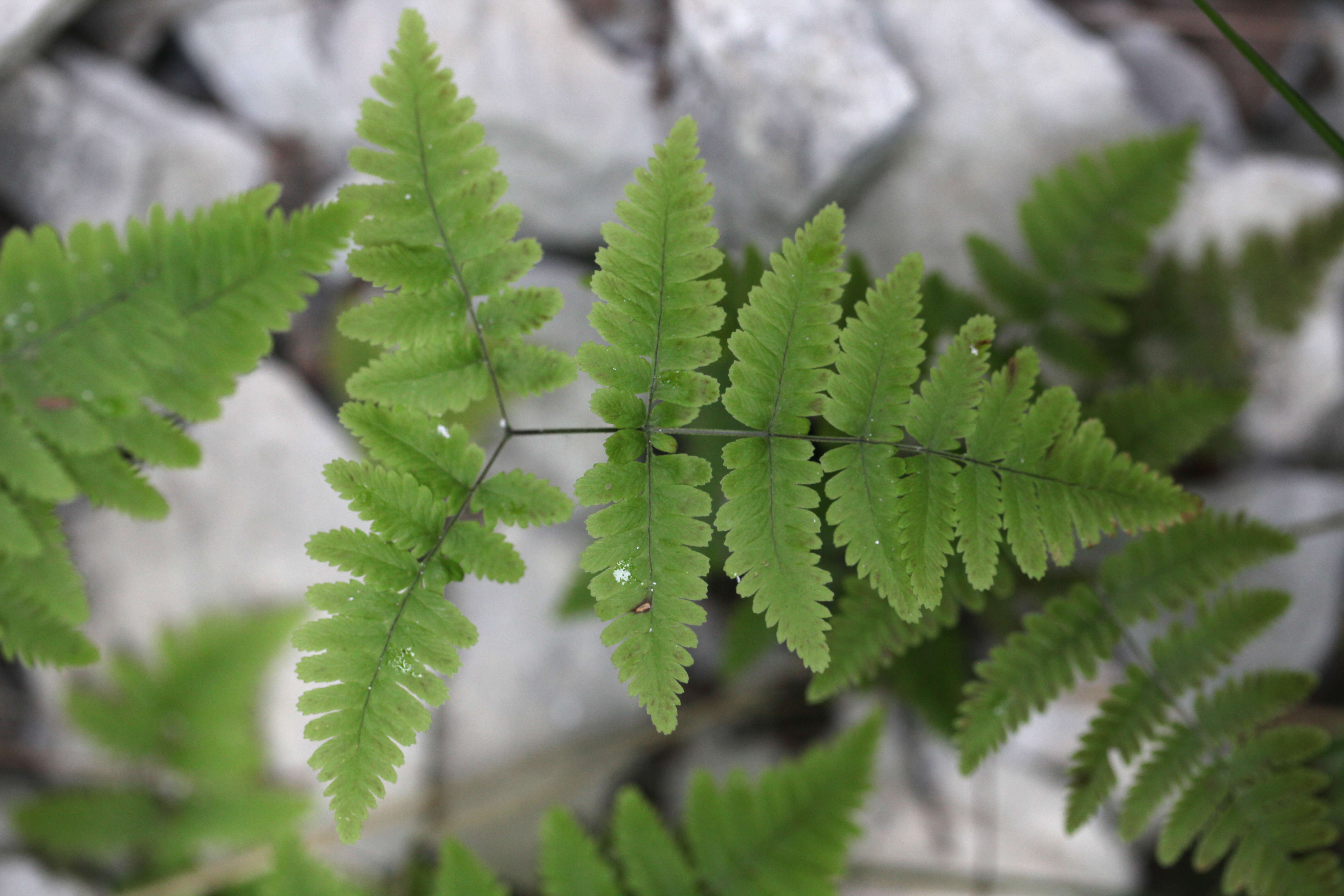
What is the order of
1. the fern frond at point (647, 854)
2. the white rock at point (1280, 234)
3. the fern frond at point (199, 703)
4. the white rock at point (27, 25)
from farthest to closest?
the fern frond at point (199, 703)
the white rock at point (1280, 234)
the white rock at point (27, 25)
the fern frond at point (647, 854)

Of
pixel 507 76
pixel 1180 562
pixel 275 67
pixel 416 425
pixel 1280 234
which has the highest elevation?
pixel 275 67

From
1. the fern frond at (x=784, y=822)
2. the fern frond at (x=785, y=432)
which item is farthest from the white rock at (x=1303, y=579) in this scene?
the fern frond at (x=785, y=432)

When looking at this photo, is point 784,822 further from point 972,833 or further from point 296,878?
point 296,878

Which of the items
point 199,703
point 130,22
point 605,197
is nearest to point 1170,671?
point 605,197

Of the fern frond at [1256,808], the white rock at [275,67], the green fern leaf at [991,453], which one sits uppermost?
the white rock at [275,67]

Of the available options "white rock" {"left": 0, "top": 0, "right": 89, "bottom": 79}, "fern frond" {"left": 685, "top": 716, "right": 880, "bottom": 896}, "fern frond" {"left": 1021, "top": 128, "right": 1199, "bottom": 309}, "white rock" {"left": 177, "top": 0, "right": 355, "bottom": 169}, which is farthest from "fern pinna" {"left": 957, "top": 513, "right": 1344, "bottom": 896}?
"white rock" {"left": 0, "top": 0, "right": 89, "bottom": 79}

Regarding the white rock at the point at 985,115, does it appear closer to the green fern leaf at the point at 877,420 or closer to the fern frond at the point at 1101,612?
the fern frond at the point at 1101,612

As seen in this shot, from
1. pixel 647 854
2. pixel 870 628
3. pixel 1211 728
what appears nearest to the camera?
pixel 870 628

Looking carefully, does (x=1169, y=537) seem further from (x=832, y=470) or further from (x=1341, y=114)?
(x=1341, y=114)
